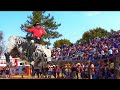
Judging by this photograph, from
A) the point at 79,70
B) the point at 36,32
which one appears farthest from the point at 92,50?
the point at 36,32

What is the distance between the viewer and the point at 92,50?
15555mm

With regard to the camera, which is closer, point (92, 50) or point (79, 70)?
point (79, 70)

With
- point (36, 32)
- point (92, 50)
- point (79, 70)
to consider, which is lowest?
point (79, 70)

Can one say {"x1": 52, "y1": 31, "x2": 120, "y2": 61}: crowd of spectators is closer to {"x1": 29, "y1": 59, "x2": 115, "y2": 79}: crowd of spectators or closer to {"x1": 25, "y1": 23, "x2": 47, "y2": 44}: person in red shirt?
{"x1": 29, "y1": 59, "x2": 115, "y2": 79}: crowd of spectators

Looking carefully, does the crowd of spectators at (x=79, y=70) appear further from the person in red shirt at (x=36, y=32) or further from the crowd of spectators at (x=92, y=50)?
the person in red shirt at (x=36, y=32)

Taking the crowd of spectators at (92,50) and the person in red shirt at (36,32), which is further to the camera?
the crowd of spectators at (92,50)


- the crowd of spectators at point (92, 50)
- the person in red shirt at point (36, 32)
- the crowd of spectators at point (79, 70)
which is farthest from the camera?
the crowd of spectators at point (92, 50)

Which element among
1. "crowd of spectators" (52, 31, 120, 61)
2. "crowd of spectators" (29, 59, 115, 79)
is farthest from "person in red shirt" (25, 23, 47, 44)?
"crowd of spectators" (52, 31, 120, 61)

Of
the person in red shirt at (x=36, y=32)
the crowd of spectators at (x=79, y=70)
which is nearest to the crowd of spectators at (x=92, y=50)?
the crowd of spectators at (x=79, y=70)

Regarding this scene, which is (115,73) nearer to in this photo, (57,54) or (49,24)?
(57,54)

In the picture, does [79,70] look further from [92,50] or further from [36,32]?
[92,50]

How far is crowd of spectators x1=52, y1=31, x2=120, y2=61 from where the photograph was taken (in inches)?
537

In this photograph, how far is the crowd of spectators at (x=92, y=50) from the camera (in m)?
13.6
